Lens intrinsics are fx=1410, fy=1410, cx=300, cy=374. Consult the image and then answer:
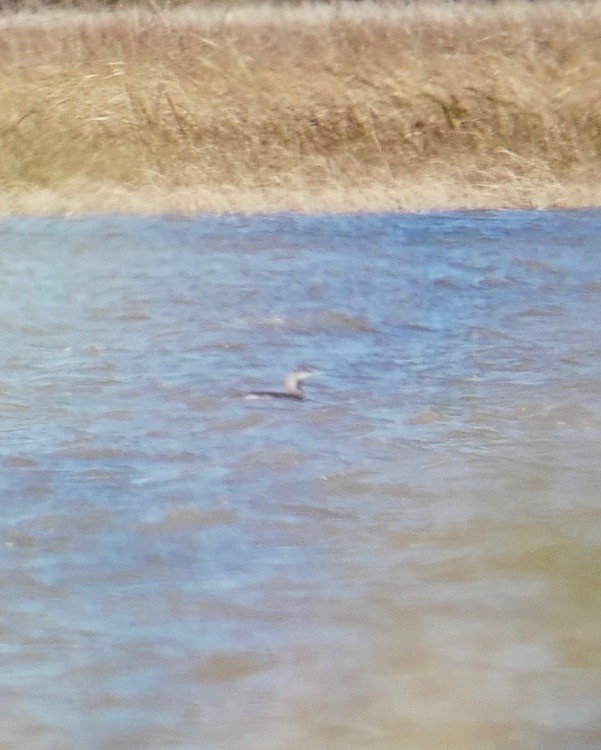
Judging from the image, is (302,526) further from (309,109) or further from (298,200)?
(309,109)

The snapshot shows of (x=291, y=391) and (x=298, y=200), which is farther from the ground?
(x=291, y=391)

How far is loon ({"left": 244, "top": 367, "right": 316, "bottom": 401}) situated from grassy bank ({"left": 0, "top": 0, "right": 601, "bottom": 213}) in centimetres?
518

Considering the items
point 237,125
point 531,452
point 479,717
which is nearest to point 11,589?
point 479,717

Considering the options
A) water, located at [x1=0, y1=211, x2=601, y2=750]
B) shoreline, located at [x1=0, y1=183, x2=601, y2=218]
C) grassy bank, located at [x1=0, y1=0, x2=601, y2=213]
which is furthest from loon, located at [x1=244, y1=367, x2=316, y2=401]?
grassy bank, located at [x1=0, y1=0, x2=601, y2=213]

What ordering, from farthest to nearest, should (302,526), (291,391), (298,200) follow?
(298,200) < (291,391) < (302,526)

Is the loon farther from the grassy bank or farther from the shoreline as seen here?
the grassy bank

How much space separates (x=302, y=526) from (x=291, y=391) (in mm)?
1144

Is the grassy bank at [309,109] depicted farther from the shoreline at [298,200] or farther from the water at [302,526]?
the water at [302,526]

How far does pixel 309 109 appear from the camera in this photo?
939 centimetres

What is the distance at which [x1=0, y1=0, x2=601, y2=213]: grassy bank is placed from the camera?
358 inches

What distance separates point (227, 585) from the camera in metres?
2.22

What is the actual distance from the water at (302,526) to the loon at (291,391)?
5 cm

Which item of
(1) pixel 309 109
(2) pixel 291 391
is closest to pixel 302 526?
(2) pixel 291 391

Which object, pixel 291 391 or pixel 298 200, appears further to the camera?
pixel 298 200
